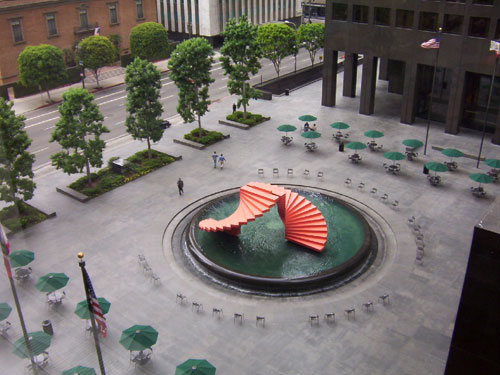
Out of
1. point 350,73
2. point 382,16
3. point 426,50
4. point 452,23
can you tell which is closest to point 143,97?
point 382,16

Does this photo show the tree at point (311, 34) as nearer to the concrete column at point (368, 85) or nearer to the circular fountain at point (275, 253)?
the concrete column at point (368, 85)

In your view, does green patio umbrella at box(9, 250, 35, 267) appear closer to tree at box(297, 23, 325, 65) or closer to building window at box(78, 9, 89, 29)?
tree at box(297, 23, 325, 65)

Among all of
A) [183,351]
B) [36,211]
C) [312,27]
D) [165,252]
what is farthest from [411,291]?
[312,27]

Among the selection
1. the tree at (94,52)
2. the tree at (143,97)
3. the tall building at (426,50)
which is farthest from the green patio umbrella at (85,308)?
the tree at (94,52)

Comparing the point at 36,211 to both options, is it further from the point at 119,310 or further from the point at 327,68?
the point at 327,68

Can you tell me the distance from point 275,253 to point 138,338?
12.8m

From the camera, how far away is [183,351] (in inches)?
1153

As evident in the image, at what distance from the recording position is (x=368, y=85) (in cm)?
6178

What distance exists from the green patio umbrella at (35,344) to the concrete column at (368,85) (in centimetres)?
4594

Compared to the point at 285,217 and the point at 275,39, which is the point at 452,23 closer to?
the point at 275,39

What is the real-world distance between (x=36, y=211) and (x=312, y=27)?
5422 cm

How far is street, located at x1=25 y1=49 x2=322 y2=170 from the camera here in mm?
58406

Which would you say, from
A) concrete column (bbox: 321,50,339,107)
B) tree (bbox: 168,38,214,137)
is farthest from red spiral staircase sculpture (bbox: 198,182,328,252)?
concrete column (bbox: 321,50,339,107)

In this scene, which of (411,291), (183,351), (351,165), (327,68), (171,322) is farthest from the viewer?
(327,68)
